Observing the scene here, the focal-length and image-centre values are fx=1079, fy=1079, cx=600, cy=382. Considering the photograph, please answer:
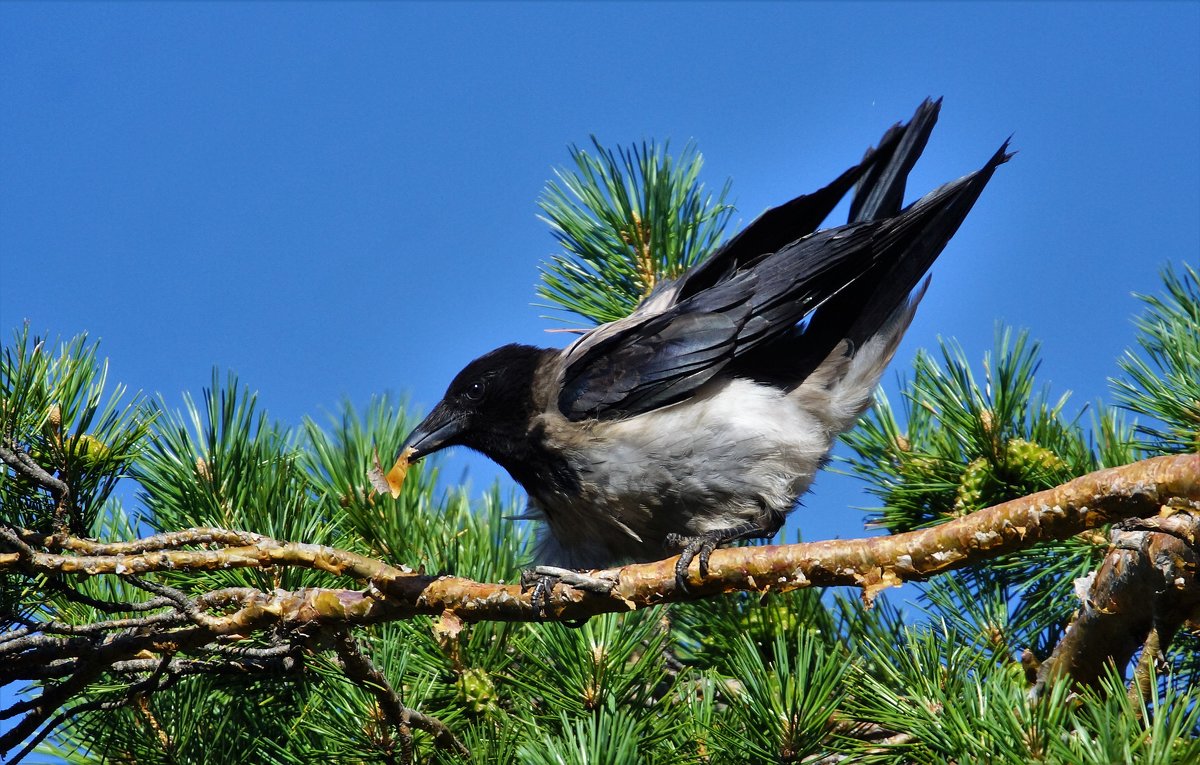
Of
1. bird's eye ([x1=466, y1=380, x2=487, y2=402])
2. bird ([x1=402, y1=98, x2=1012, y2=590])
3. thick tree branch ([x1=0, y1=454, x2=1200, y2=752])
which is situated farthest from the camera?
bird's eye ([x1=466, y1=380, x2=487, y2=402])

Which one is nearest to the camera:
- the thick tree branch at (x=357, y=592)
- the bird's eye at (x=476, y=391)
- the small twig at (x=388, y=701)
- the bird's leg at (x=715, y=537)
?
the thick tree branch at (x=357, y=592)

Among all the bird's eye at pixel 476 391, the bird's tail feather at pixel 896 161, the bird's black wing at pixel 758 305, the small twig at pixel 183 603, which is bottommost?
the small twig at pixel 183 603

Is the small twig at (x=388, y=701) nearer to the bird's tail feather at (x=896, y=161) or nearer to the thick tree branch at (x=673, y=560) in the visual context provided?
the thick tree branch at (x=673, y=560)

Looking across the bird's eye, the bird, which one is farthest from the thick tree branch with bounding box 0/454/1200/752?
the bird's eye

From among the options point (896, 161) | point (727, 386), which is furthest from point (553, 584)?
point (896, 161)

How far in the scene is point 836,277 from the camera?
3.85m

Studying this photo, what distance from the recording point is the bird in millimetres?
3596

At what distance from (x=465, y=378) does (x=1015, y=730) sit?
280cm

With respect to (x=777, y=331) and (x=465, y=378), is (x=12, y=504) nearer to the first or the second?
(x=465, y=378)

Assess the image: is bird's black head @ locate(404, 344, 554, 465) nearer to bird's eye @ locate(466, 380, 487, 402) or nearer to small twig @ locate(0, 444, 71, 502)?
bird's eye @ locate(466, 380, 487, 402)

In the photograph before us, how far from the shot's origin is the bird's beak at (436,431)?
13.5ft

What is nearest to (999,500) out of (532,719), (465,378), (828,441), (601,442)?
(828,441)

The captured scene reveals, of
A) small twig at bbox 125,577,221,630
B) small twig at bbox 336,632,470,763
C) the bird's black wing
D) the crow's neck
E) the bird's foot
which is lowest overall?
small twig at bbox 336,632,470,763

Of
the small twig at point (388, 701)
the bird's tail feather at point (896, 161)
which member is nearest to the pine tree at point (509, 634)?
the small twig at point (388, 701)
